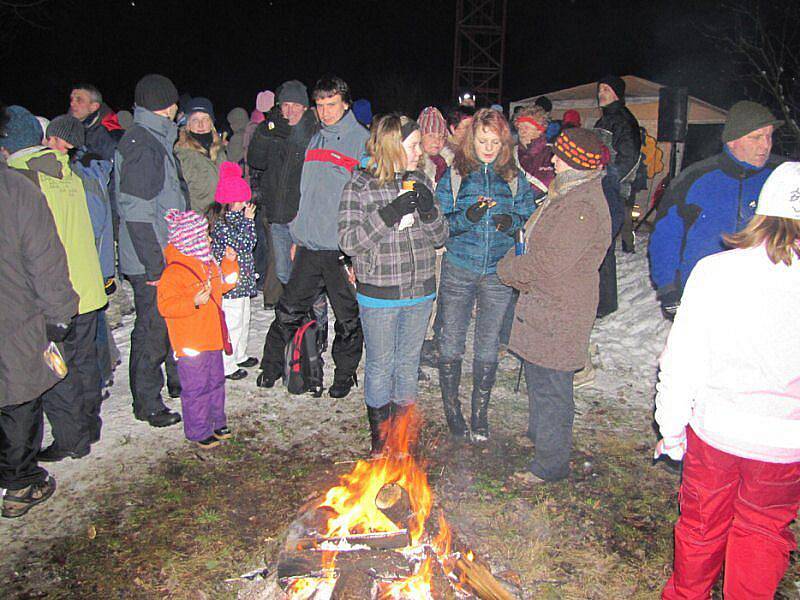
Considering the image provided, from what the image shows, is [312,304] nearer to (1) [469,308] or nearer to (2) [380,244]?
(1) [469,308]

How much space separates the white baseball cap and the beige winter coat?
4.17 ft

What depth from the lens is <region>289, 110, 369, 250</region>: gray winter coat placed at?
5414mm

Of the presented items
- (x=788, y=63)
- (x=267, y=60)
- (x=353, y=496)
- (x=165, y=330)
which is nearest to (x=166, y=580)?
(x=353, y=496)

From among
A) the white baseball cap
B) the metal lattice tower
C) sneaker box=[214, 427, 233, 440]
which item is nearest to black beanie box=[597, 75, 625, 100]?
the white baseball cap

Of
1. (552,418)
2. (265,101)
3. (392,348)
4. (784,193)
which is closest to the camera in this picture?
(784,193)

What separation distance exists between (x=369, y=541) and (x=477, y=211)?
249 cm

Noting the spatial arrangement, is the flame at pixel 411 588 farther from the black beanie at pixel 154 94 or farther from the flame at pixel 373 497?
the black beanie at pixel 154 94

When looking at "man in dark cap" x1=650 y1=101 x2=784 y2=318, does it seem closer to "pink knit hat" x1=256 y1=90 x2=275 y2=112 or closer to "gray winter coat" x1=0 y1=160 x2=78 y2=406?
"gray winter coat" x1=0 y1=160 x2=78 y2=406

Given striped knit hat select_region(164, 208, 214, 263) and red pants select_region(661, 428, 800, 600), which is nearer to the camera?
red pants select_region(661, 428, 800, 600)

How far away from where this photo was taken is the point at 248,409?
561 centimetres

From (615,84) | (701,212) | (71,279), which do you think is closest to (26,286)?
(71,279)

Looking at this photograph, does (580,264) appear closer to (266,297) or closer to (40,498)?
(40,498)

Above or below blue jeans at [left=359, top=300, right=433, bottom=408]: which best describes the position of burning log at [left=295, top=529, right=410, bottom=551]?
below

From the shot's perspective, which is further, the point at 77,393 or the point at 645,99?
the point at 645,99
